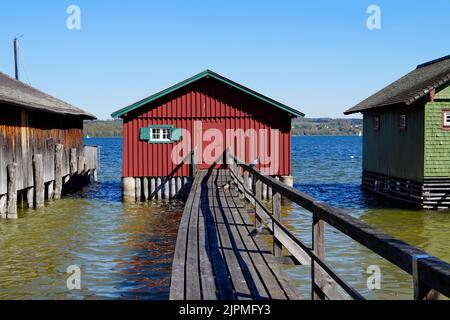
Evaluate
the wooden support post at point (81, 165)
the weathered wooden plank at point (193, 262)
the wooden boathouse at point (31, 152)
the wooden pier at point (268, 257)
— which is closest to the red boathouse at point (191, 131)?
the wooden boathouse at point (31, 152)

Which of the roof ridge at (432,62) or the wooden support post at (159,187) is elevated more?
the roof ridge at (432,62)

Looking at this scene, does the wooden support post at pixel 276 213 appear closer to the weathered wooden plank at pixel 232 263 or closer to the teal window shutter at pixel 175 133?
the weathered wooden plank at pixel 232 263

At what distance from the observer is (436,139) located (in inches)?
833

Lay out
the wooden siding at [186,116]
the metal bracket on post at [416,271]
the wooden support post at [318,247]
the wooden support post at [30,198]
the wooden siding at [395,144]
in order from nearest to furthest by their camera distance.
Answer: the metal bracket on post at [416,271] < the wooden support post at [318,247] < the wooden support post at [30,198] < the wooden siding at [395,144] < the wooden siding at [186,116]

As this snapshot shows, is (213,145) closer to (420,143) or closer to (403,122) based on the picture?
(403,122)

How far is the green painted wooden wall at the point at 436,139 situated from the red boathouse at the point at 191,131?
586 centimetres

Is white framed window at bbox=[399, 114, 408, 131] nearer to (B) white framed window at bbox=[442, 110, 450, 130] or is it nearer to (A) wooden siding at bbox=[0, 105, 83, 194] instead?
(B) white framed window at bbox=[442, 110, 450, 130]

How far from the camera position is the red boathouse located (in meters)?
24.7

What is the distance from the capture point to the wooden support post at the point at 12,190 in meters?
18.3

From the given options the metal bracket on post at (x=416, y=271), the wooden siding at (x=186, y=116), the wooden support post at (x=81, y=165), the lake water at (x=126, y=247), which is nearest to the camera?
the metal bracket on post at (x=416, y=271)

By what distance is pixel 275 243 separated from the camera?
8.26 m

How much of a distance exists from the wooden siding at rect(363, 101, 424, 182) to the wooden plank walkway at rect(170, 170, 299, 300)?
11.6 meters

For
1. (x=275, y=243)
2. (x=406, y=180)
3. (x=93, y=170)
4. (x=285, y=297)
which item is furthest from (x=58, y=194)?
(x=285, y=297)
